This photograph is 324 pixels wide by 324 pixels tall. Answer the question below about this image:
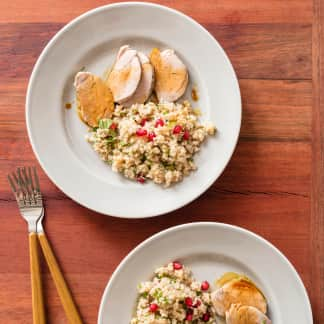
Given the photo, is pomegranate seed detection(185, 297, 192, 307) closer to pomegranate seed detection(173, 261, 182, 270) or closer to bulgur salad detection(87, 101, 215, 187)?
pomegranate seed detection(173, 261, 182, 270)

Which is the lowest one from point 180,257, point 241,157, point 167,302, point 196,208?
point 167,302

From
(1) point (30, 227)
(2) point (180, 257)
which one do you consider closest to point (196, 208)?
(2) point (180, 257)

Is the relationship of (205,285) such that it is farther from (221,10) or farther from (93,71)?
(221,10)

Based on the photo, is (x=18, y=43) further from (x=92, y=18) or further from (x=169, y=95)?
(x=169, y=95)

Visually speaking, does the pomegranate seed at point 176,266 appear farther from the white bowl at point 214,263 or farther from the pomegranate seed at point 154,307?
the pomegranate seed at point 154,307

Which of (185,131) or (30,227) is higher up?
(185,131)

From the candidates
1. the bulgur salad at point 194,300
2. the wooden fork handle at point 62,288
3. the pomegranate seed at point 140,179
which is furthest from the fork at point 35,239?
the pomegranate seed at point 140,179
